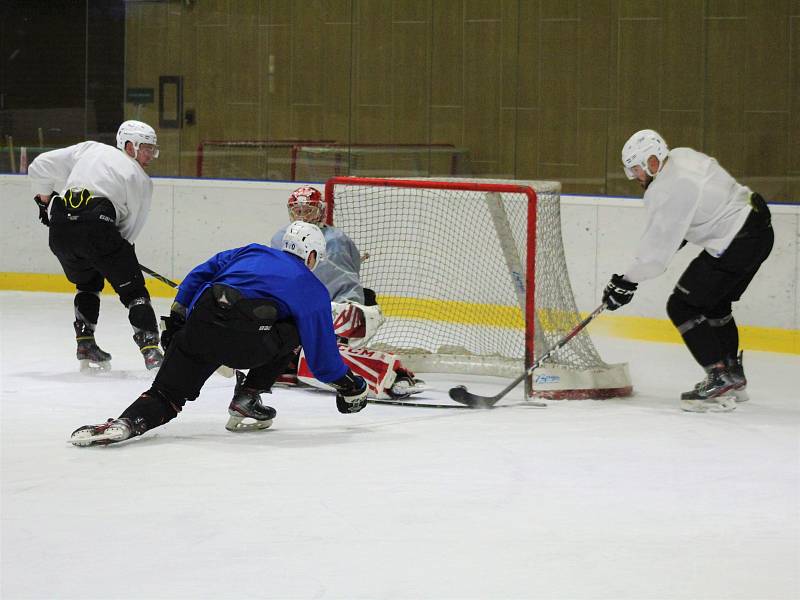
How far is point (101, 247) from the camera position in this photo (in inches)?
225

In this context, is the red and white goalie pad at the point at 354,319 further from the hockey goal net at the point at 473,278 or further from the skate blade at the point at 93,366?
the skate blade at the point at 93,366

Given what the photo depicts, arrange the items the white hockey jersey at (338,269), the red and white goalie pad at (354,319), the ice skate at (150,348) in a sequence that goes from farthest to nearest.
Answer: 1. the ice skate at (150,348)
2. the white hockey jersey at (338,269)
3. the red and white goalie pad at (354,319)

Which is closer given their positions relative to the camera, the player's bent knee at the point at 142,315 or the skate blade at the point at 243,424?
the skate blade at the point at 243,424

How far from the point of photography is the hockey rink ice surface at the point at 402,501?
9.95 feet

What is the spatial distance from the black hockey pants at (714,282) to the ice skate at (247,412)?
1676 mm

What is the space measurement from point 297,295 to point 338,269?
129 centimetres

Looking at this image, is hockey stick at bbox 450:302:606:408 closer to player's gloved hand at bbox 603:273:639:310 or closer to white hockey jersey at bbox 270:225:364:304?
player's gloved hand at bbox 603:273:639:310

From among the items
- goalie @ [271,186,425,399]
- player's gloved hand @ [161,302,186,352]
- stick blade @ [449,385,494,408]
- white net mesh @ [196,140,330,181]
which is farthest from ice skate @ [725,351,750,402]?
white net mesh @ [196,140,330,181]

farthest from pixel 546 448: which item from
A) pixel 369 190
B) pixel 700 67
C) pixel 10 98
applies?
pixel 10 98

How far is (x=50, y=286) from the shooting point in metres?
8.67

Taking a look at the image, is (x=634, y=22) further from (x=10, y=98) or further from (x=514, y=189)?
(x=10, y=98)

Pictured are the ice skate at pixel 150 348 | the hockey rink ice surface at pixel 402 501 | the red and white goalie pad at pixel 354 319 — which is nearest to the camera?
the hockey rink ice surface at pixel 402 501

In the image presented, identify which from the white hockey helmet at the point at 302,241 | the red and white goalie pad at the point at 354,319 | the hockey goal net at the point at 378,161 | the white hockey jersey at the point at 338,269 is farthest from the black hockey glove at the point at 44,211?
the hockey goal net at the point at 378,161

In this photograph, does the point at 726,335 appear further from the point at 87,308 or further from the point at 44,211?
the point at 44,211
